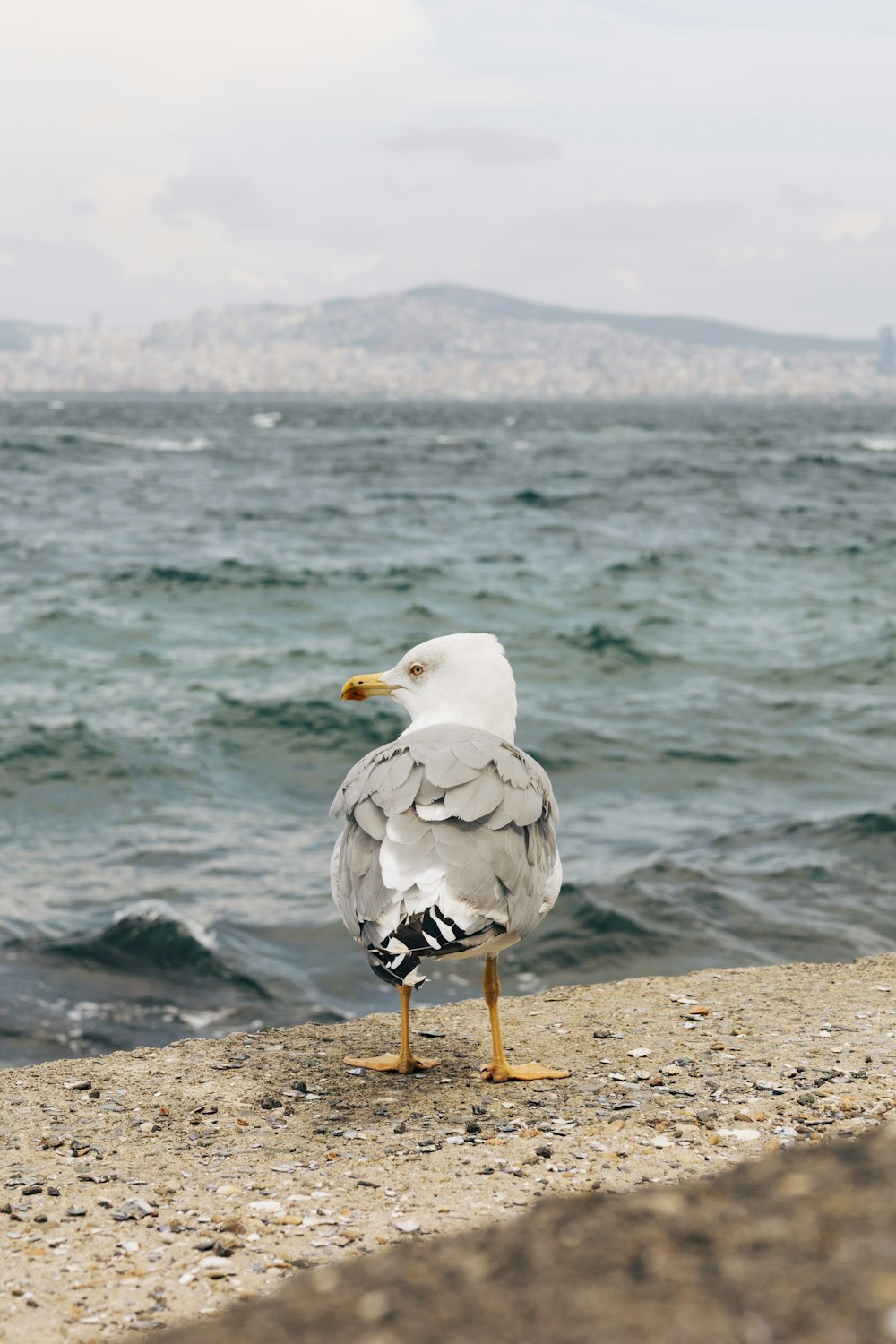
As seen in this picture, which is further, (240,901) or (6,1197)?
(240,901)

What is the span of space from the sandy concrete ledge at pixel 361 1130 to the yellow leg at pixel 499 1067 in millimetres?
54

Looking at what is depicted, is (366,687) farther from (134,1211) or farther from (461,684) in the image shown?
(134,1211)

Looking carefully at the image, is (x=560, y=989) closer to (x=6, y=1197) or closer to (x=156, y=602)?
(x=6, y=1197)

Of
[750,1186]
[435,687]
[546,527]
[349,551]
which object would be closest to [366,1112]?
[435,687]

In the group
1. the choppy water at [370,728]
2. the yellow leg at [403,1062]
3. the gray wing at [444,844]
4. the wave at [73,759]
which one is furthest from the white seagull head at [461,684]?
the wave at [73,759]

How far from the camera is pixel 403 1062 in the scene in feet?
15.5

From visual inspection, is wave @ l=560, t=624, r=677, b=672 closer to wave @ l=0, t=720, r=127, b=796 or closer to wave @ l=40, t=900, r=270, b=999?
wave @ l=0, t=720, r=127, b=796

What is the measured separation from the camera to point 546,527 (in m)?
27.2

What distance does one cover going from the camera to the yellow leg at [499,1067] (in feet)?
14.9

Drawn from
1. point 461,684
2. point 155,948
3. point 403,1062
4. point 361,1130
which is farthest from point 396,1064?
point 155,948

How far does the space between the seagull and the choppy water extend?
277cm

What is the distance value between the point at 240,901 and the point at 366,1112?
4217 millimetres

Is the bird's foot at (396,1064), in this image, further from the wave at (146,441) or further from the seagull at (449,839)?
the wave at (146,441)

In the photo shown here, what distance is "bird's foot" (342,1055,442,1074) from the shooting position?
4.73m
